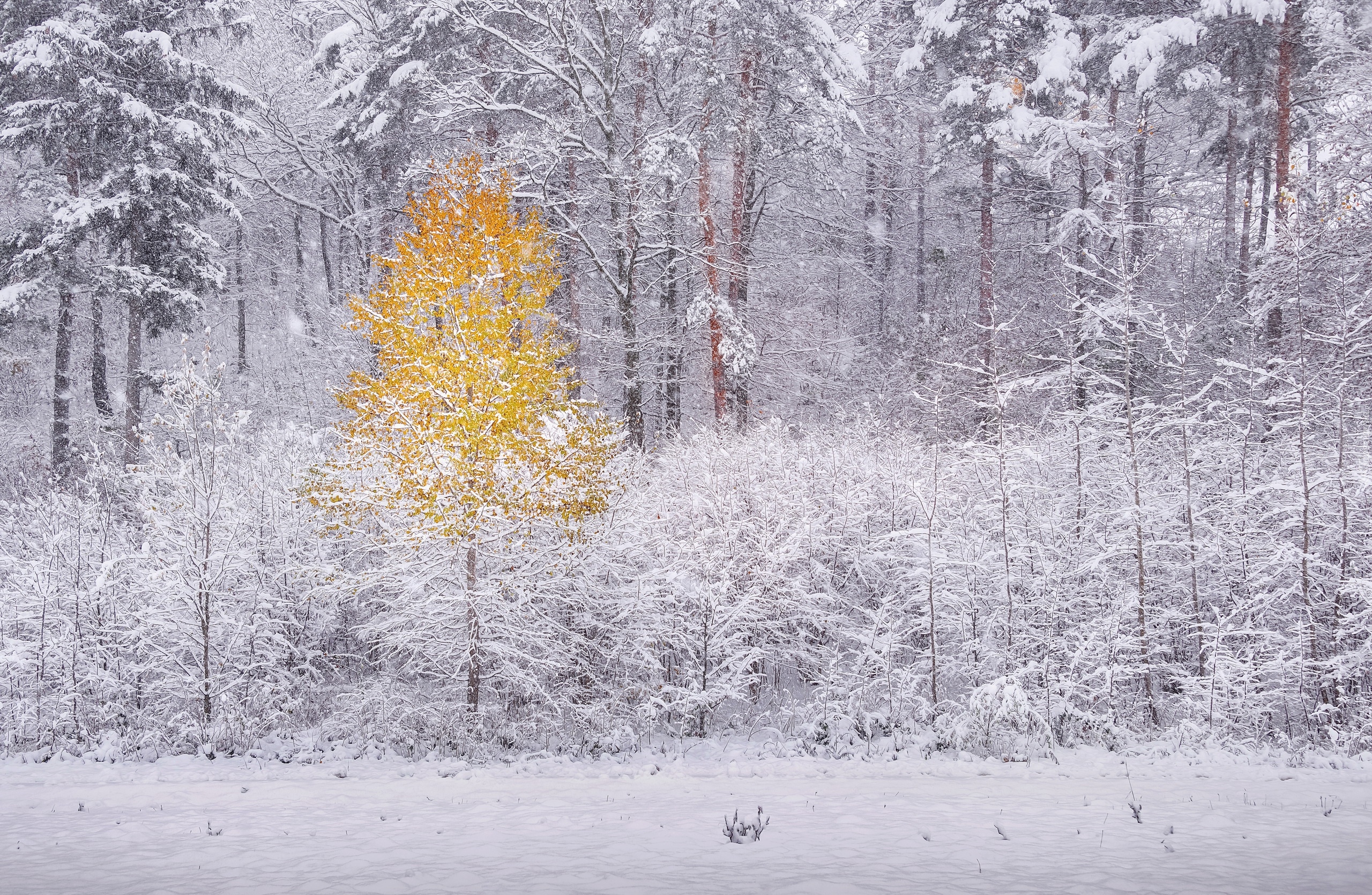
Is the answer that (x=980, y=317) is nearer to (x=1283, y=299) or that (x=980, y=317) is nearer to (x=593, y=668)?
(x=1283, y=299)

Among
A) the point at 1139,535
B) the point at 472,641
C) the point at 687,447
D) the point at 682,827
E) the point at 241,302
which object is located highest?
the point at 241,302

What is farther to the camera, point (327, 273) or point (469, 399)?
point (327, 273)

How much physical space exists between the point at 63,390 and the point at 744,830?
18.5 metres

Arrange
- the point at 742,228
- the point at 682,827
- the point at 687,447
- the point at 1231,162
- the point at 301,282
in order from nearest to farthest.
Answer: the point at 682,827 < the point at 687,447 < the point at 742,228 < the point at 1231,162 < the point at 301,282

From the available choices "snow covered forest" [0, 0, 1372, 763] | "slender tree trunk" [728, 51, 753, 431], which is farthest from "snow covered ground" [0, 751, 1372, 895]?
"slender tree trunk" [728, 51, 753, 431]

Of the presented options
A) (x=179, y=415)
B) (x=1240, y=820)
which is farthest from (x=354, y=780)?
(x=1240, y=820)

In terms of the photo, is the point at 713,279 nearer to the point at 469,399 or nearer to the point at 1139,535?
the point at 469,399

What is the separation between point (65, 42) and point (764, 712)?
18.2 m

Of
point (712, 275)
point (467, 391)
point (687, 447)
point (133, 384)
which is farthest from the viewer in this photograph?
point (712, 275)

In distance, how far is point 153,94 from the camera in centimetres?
1675

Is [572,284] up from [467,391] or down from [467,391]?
up

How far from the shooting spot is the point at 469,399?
9.54m

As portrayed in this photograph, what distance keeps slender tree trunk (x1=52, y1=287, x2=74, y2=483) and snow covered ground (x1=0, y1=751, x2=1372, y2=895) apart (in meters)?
10.8

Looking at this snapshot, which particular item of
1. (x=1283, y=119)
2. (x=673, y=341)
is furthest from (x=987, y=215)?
(x=673, y=341)
